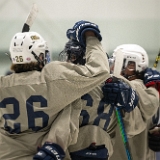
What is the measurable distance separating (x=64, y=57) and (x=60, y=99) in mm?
536

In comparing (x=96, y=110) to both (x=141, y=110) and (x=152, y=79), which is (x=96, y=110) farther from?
(x=152, y=79)

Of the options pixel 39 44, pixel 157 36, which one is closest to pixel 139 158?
pixel 39 44

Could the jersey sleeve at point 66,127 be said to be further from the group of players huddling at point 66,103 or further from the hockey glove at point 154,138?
the hockey glove at point 154,138

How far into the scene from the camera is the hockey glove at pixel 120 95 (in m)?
1.71

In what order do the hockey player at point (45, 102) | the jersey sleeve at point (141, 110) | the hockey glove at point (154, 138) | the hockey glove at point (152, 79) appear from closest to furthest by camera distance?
1. the hockey player at point (45, 102)
2. the jersey sleeve at point (141, 110)
3. the hockey glove at point (152, 79)
4. the hockey glove at point (154, 138)

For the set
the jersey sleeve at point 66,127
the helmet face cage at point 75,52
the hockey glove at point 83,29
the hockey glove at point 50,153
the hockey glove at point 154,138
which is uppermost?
the hockey glove at point 83,29

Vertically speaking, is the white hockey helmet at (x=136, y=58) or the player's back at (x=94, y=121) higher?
the white hockey helmet at (x=136, y=58)

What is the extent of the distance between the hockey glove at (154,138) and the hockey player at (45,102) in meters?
0.65

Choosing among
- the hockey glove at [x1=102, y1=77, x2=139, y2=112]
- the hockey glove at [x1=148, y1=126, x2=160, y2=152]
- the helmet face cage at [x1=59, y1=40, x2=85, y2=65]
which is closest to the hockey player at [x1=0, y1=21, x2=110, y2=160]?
the hockey glove at [x1=102, y1=77, x2=139, y2=112]

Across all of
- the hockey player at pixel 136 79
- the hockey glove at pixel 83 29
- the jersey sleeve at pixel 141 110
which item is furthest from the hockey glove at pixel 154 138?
the hockey glove at pixel 83 29

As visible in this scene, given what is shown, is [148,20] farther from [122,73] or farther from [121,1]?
[122,73]

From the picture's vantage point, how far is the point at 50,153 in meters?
1.49

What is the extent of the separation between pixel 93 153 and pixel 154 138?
547 millimetres

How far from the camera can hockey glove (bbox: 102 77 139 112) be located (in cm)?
171
